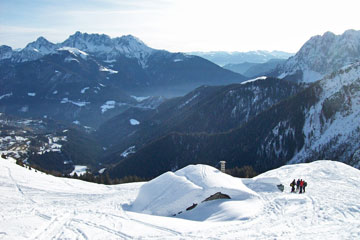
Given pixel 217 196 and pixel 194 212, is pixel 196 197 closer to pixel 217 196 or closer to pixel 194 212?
pixel 217 196

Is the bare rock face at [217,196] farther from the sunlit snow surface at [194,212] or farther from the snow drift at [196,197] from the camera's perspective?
the sunlit snow surface at [194,212]

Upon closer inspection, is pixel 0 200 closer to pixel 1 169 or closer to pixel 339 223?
pixel 1 169

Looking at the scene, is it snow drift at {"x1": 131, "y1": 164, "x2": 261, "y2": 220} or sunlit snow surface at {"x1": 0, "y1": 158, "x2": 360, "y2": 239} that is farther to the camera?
snow drift at {"x1": 131, "y1": 164, "x2": 261, "y2": 220}

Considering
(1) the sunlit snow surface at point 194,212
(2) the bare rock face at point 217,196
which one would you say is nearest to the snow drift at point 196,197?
(1) the sunlit snow surface at point 194,212

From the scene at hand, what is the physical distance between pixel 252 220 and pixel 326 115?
13290 cm

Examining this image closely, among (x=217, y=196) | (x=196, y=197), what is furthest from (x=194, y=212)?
(x=217, y=196)

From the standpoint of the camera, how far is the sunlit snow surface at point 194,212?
111ft

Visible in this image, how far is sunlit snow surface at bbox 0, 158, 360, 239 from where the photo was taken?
34.0 metres

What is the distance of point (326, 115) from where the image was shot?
154750 millimetres

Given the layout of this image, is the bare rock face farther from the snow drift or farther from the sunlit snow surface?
the sunlit snow surface

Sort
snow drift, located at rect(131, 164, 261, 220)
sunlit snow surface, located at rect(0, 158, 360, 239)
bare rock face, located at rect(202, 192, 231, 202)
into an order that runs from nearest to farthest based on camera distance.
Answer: sunlit snow surface, located at rect(0, 158, 360, 239)
snow drift, located at rect(131, 164, 261, 220)
bare rock face, located at rect(202, 192, 231, 202)

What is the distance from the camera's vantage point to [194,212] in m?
45.5

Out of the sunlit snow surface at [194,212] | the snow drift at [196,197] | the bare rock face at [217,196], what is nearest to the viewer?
the sunlit snow surface at [194,212]

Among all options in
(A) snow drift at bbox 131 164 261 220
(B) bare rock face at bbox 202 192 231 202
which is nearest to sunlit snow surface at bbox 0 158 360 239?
(A) snow drift at bbox 131 164 261 220
